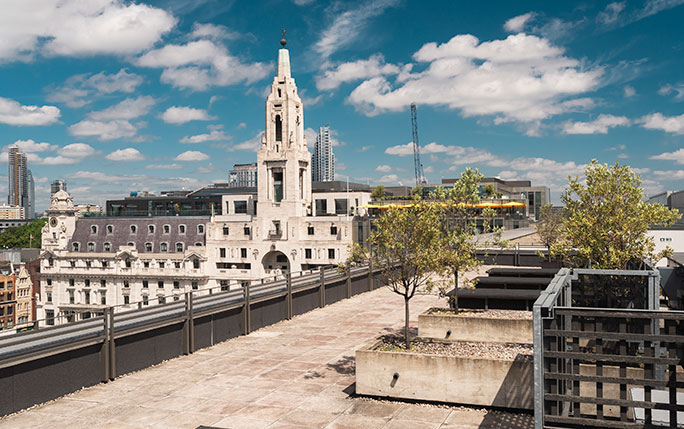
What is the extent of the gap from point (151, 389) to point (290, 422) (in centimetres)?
502

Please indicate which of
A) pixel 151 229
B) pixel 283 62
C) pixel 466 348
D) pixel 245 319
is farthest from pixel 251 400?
pixel 151 229

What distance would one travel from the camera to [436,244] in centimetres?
1698

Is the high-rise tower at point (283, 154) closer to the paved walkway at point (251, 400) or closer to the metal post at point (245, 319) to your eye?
the metal post at point (245, 319)

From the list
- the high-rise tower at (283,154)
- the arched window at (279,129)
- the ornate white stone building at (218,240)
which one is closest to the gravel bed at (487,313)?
the ornate white stone building at (218,240)

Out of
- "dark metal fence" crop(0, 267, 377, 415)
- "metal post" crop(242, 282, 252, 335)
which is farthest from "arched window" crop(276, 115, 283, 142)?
"metal post" crop(242, 282, 252, 335)

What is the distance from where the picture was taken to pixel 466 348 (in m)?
15.9

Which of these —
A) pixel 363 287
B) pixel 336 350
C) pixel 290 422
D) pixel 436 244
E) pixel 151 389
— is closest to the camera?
pixel 290 422

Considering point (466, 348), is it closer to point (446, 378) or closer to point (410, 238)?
point (446, 378)

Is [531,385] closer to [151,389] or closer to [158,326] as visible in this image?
[151,389]

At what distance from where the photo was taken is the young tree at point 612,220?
19.7 m

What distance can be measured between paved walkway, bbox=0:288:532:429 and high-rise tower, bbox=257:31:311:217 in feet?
279

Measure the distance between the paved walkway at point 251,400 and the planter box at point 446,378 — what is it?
303 mm

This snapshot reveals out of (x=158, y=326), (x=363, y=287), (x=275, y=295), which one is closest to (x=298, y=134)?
(x=363, y=287)

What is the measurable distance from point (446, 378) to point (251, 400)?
202 inches
